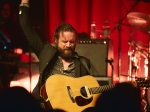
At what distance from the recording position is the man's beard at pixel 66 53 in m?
3.32

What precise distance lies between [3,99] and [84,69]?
1.65 metres

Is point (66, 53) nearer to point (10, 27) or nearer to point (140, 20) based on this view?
point (140, 20)

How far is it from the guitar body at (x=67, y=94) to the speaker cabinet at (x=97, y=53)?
41.3 inches

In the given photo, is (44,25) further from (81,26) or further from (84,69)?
(84,69)

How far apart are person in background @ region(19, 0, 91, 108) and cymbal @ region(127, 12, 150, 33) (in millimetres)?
1545

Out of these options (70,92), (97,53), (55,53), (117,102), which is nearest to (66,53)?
(55,53)

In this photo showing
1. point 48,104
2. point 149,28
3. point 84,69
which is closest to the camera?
point 48,104

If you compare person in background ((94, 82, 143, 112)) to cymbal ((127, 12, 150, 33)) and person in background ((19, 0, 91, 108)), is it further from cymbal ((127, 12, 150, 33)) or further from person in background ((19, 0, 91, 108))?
cymbal ((127, 12, 150, 33))

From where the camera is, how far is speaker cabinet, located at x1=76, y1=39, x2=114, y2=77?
4.24 meters

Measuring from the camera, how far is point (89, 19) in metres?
6.17

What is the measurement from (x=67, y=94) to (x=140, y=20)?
7.08 ft

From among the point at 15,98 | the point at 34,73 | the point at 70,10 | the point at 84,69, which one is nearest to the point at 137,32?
the point at 70,10

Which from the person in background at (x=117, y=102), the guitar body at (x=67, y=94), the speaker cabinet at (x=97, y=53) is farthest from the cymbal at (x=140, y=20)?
the person in background at (x=117, y=102)

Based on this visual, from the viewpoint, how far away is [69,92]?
3059 mm
